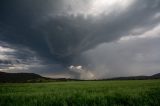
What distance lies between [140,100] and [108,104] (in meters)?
2.40

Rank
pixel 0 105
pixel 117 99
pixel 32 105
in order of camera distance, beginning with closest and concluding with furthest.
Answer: pixel 32 105 < pixel 0 105 < pixel 117 99

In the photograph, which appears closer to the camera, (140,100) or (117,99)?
(140,100)

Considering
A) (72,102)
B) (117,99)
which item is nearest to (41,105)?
(72,102)

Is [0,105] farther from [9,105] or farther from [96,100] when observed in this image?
[96,100]

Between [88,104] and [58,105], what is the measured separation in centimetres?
201

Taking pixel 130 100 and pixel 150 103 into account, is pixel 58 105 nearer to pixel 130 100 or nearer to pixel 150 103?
pixel 130 100

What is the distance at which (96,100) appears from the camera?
12281 millimetres

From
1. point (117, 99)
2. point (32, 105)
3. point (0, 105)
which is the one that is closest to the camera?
point (32, 105)

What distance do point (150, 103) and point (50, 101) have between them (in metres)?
6.75

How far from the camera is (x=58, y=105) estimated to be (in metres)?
11.5

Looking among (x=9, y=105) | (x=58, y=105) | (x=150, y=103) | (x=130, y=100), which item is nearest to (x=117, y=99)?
(x=130, y=100)

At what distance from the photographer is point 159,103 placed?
36.2 feet

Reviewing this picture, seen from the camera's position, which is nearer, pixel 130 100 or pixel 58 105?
pixel 58 105

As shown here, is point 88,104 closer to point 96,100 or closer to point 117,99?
point 96,100
